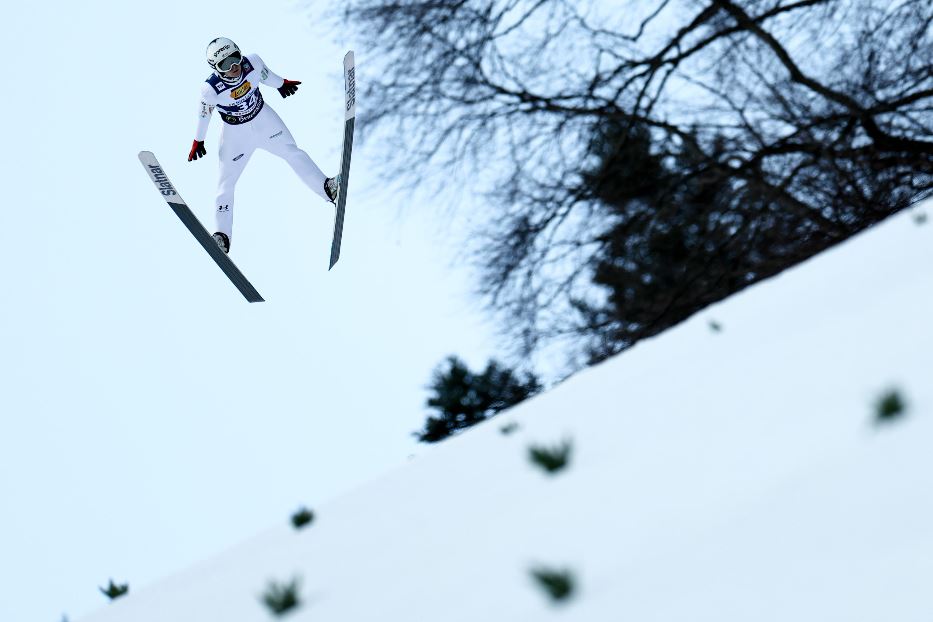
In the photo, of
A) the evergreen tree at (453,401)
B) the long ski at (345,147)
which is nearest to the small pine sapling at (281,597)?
the long ski at (345,147)

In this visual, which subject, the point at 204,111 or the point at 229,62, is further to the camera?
the point at 204,111

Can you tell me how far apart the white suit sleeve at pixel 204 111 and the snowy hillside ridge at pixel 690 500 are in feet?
13.6

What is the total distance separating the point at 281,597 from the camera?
2049 millimetres

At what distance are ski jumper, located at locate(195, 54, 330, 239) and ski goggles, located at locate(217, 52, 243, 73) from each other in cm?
22

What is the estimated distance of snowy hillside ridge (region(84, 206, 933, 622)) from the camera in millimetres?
1304

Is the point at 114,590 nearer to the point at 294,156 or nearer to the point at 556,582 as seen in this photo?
the point at 556,582

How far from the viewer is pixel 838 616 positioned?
1.16 metres

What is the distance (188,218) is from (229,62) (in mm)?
1281

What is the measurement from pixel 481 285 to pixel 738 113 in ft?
10.5

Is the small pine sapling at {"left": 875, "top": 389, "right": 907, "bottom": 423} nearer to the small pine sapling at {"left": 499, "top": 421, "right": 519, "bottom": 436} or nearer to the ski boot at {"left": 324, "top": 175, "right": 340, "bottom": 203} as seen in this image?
the small pine sapling at {"left": 499, "top": 421, "right": 519, "bottom": 436}

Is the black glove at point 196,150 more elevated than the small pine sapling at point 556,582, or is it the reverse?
the black glove at point 196,150

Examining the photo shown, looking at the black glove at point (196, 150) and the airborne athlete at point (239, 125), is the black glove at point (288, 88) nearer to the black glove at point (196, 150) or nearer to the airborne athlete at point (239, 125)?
the airborne athlete at point (239, 125)

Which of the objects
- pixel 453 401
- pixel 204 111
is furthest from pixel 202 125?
pixel 453 401

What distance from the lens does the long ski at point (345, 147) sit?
6.88m
